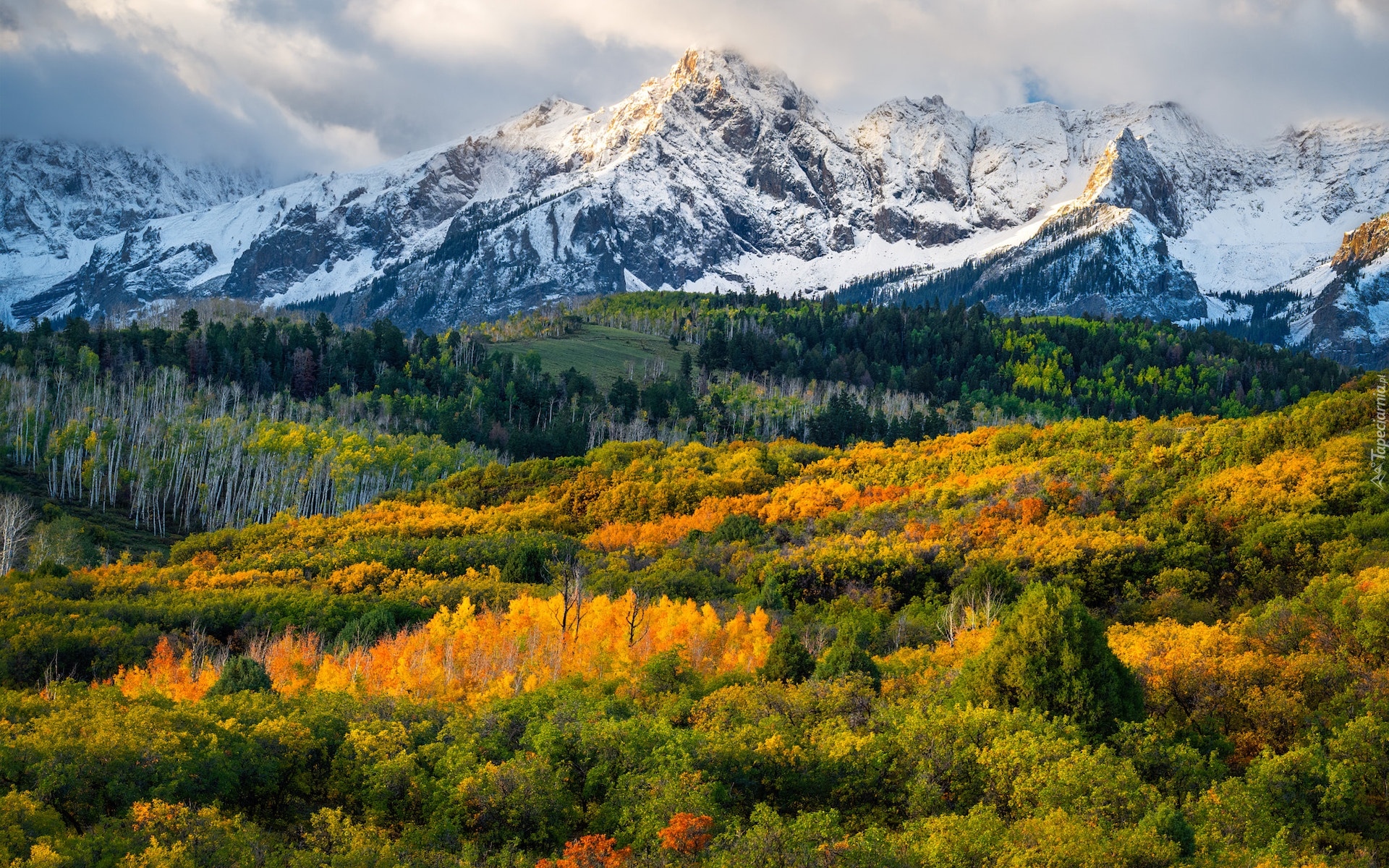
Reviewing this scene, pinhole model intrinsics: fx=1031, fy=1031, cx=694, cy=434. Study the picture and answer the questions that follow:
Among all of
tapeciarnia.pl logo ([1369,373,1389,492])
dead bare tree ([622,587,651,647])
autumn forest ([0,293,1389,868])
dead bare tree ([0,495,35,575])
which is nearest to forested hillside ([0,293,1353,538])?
autumn forest ([0,293,1389,868])

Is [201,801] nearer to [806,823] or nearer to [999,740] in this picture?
[806,823]

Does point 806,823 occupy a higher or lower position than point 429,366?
lower

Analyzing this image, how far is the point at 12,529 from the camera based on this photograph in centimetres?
8394

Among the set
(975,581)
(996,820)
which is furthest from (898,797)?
(975,581)

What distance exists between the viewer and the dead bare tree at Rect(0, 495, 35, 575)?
81875mm

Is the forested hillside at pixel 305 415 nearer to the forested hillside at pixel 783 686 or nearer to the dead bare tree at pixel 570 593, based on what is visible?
the forested hillside at pixel 783 686

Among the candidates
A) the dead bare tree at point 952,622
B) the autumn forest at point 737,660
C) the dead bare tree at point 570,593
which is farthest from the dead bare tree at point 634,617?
the dead bare tree at point 952,622

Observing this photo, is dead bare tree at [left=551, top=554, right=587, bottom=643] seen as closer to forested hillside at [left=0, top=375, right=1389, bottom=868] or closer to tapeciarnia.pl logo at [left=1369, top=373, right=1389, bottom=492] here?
forested hillside at [left=0, top=375, right=1389, bottom=868]

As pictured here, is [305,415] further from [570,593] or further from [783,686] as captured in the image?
[783,686]

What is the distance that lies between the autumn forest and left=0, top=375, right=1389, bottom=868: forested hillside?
0.16m

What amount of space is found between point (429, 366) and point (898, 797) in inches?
6506

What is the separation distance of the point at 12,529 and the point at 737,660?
68.0m

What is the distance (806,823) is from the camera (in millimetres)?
25938

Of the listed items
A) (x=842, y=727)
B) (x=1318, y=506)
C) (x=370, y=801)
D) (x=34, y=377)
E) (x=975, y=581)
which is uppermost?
(x=34, y=377)
